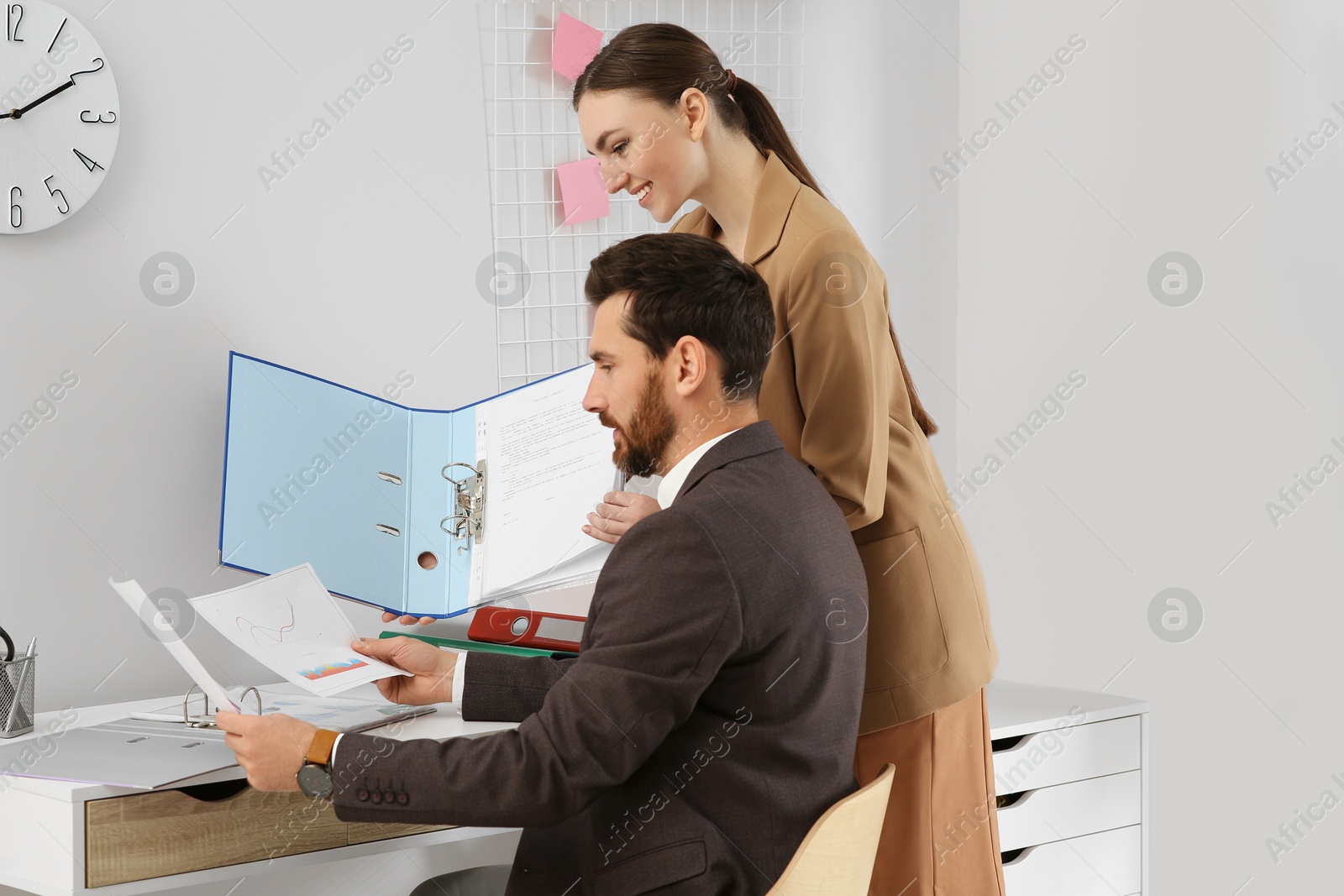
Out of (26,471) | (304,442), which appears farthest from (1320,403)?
(26,471)

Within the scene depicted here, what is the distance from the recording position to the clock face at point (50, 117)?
1.73 metres

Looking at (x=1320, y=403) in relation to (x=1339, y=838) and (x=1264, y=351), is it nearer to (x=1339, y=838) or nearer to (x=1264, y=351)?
(x=1264, y=351)

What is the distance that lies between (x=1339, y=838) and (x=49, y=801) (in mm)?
1961

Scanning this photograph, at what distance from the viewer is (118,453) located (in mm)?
1833

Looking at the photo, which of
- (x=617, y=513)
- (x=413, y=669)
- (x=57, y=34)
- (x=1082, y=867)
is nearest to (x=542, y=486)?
(x=617, y=513)

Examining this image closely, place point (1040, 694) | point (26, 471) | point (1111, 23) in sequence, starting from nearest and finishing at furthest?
point (26, 471) → point (1040, 694) → point (1111, 23)

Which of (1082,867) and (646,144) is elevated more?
(646,144)

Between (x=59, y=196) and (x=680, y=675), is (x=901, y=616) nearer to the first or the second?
(x=680, y=675)

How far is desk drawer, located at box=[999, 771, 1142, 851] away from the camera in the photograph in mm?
1905

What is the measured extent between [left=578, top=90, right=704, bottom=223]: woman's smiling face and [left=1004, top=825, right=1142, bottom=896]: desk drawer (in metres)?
1.24

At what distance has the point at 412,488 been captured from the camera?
6.42 ft

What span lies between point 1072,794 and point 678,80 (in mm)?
1356

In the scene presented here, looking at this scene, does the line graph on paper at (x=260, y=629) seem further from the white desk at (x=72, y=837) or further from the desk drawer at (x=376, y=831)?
the desk drawer at (x=376, y=831)

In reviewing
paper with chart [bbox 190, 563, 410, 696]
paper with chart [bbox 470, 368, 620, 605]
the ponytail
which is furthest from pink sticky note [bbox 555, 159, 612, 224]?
paper with chart [bbox 190, 563, 410, 696]
